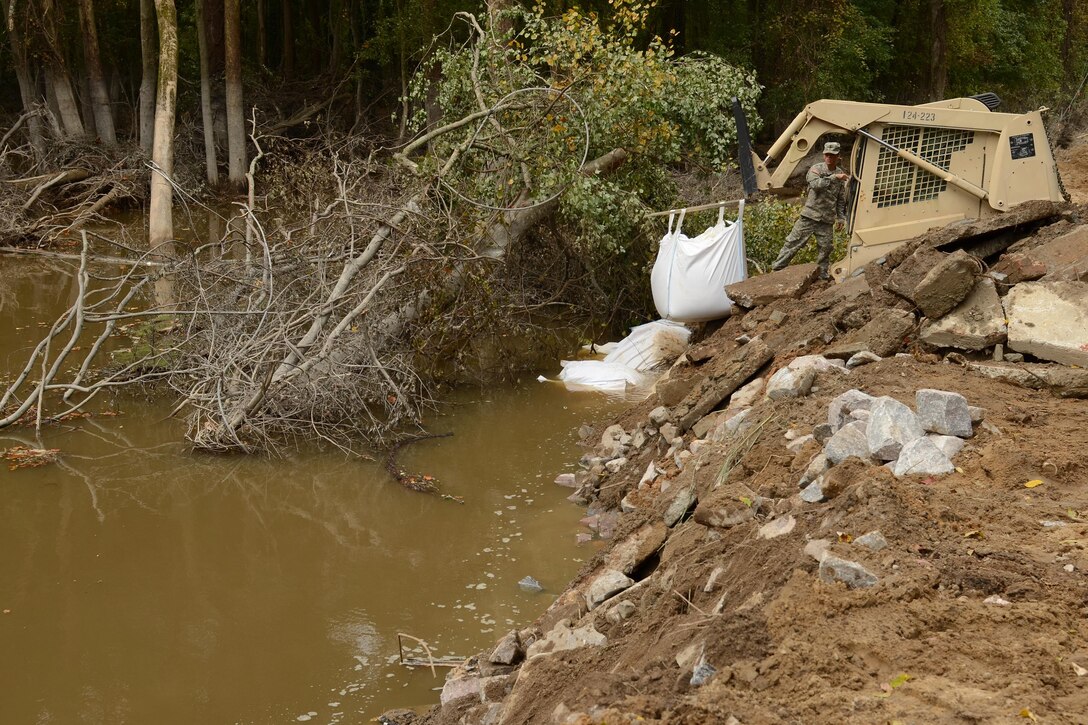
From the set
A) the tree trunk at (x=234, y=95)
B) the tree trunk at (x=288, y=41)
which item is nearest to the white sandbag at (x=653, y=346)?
the tree trunk at (x=234, y=95)

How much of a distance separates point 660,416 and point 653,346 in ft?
8.03

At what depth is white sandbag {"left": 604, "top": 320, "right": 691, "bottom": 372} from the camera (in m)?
10.2

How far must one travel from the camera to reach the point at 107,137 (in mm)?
18266

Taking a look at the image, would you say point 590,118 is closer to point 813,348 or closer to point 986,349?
point 813,348

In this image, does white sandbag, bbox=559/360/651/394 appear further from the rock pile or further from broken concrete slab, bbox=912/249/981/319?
the rock pile

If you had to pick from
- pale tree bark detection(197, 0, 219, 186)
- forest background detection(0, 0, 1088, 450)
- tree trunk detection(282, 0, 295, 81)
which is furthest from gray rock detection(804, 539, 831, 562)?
tree trunk detection(282, 0, 295, 81)

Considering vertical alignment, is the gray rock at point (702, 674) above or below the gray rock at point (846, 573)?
below

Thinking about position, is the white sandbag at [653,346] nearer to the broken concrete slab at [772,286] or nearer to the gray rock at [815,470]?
the broken concrete slab at [772,286]

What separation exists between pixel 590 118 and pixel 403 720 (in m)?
6.85

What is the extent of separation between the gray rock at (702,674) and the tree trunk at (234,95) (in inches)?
637

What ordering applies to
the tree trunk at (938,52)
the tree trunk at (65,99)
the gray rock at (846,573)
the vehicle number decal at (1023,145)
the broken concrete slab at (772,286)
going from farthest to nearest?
the tree trunk at (938,52), the tree trunk at (65,99), the broken concrete slab at (772,286), the vehicle number decal at (1023,145), the gray rock at (846,573)

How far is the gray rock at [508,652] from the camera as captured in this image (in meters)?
5.01

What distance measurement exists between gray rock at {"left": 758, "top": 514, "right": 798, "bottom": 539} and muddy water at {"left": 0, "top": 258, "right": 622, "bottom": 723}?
72.2 inches

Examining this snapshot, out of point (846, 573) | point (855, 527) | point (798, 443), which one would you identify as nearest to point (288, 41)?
point (798, 443)
